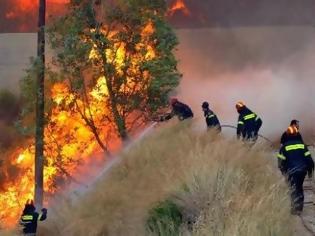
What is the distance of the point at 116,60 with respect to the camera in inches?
544

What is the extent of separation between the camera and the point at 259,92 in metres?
22.5

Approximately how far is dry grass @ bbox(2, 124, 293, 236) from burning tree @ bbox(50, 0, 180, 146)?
2.09 m

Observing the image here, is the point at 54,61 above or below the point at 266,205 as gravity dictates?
above

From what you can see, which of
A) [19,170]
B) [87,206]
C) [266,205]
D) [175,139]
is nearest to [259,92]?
[19,170]

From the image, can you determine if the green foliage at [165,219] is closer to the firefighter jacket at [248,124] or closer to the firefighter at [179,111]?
the firefighter jacket at [248,124]

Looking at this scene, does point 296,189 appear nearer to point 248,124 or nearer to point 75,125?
point 248,124

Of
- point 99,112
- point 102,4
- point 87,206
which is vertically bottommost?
point 87,206

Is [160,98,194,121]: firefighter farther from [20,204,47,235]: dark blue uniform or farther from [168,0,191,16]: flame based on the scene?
[168,0,191,16]: flame

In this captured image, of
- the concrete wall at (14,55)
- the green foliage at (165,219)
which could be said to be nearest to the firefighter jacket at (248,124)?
the green foliage at (165,219)

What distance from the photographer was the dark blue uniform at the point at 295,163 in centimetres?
779

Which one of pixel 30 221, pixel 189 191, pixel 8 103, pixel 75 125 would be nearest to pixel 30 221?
pixel 30 221

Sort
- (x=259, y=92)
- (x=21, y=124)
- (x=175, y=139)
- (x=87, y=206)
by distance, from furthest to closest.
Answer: (x=259, y=92), (x=21, y=124), (x=175, y=139), (x=87, y=206)

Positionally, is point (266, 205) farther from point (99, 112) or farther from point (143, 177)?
point (99, 112)

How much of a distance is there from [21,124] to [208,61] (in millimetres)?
11388
